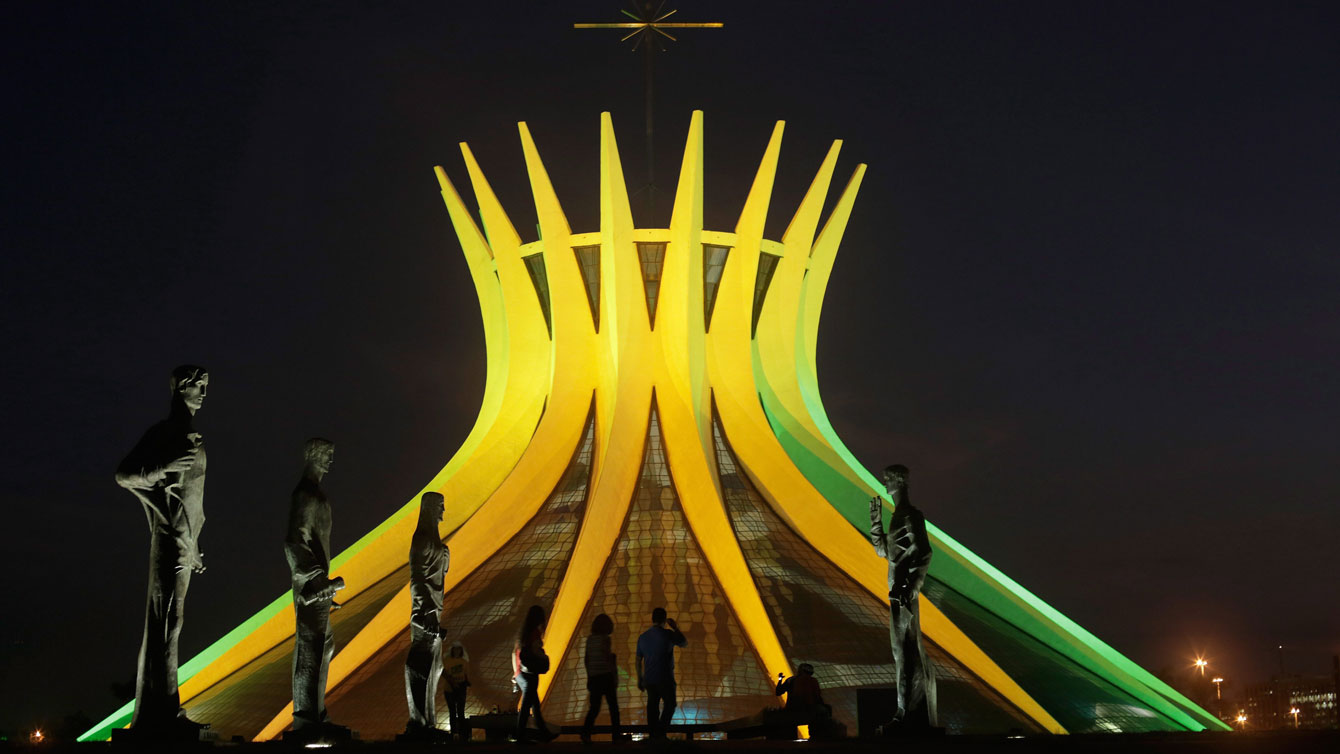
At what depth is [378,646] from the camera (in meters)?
18.5

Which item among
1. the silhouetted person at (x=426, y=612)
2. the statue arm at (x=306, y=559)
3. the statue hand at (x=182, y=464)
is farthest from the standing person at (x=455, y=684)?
the statue hand at (x=182, y=464)

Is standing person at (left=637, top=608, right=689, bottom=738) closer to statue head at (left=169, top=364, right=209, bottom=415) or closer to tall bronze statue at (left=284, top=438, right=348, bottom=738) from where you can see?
tall bronze statue at (left=284, top=438, right=348, bottom=738)

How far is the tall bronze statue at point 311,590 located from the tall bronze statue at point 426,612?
1045 millimetres

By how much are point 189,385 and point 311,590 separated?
1.84 metres

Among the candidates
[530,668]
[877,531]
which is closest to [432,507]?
[530,668]

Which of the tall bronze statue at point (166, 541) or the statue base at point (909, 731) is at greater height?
the tall bronze statue at point (166, 541)

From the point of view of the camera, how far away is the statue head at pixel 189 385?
9344mm

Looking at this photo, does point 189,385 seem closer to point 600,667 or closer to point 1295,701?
point 600,667

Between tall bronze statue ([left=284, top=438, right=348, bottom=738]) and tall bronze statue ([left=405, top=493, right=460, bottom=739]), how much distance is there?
1.04 meters

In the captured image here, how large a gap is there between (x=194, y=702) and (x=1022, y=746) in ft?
47.7

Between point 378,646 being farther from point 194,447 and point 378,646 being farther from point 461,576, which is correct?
point 194,447

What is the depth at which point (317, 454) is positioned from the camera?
10.2 meters

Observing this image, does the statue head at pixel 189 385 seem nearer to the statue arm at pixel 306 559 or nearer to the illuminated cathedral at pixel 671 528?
the statue arm at pixel 306 559

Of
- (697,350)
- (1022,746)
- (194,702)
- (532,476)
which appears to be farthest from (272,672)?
(1022,746)
